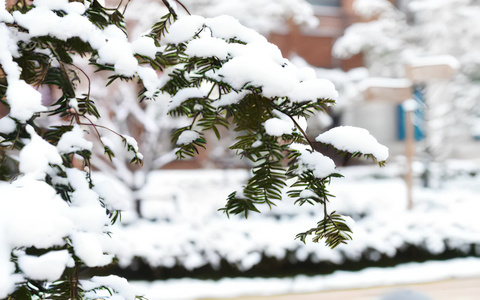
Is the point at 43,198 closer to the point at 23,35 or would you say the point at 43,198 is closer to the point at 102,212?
the point at 102,212

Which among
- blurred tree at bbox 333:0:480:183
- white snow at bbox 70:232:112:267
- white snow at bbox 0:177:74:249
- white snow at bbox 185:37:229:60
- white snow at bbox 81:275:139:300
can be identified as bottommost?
white snow at bbox 81:275:139:300

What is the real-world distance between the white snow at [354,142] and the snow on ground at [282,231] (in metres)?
2.47

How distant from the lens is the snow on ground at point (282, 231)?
15.4ft

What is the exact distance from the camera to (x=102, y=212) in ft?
2.26

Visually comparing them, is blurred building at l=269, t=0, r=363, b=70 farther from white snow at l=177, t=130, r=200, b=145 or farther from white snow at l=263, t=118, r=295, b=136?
white snow at l=263, t=118, r=295, b=136

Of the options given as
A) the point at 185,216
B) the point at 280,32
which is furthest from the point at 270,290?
the point at 280,32

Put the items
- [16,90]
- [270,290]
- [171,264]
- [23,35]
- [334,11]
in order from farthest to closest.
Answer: [334,11], [171,264], [270,290], [23,35], [16,90]

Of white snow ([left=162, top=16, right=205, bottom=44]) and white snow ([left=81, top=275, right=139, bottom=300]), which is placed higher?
white snow ([left=162, top=16, right=205, bottom=44])

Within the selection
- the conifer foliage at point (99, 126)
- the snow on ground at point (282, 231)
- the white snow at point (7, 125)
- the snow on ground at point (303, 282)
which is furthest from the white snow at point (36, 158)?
the snow on ground at point (303, 282)

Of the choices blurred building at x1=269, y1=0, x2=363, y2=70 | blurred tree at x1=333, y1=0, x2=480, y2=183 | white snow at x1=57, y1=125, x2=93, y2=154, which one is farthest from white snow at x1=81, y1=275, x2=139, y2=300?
blurred building at x1=269, y1=0, x2=363, y2=70

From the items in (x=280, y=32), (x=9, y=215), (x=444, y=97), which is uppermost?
(x=280, y=32)

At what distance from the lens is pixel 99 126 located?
0.79 meters

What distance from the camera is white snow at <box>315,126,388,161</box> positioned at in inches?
29.1

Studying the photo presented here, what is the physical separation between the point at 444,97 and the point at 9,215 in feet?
33.8
